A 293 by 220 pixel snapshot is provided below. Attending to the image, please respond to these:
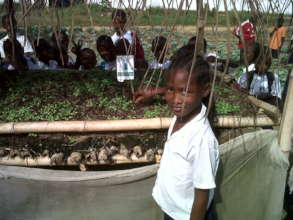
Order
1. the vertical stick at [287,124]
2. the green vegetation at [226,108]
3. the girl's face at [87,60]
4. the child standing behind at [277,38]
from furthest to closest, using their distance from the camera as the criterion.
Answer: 1. the girl's face at [87,60]
2. the green vegetation at [226,108]
3. the vertical stick at [287,124]
4. the child standing behind at [277,38]

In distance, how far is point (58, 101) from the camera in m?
1.94

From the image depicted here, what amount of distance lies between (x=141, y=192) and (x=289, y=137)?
87 centimetres

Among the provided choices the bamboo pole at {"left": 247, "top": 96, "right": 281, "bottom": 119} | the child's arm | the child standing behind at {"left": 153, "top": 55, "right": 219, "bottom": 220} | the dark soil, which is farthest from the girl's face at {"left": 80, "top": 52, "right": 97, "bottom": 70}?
the child's arm

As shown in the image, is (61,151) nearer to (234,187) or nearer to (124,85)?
(124,85)

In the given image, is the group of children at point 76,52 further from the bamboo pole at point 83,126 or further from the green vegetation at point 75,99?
the bamboo pole at point 83,126

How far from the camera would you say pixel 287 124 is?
1.55 meters

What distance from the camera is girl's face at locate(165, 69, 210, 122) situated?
1096 millimetres

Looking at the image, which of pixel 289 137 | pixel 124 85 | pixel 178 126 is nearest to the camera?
pixel 178 126

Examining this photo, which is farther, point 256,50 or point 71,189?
point 256,50

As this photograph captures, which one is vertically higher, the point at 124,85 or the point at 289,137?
the point at 124,85

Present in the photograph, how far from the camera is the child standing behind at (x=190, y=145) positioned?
1.09 metres

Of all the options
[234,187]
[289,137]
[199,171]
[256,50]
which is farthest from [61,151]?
[256,50]

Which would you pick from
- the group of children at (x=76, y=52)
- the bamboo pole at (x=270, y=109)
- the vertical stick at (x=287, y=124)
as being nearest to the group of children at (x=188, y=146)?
the vertical stick at (x=287, y=124)

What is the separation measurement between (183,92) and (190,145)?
205mm
